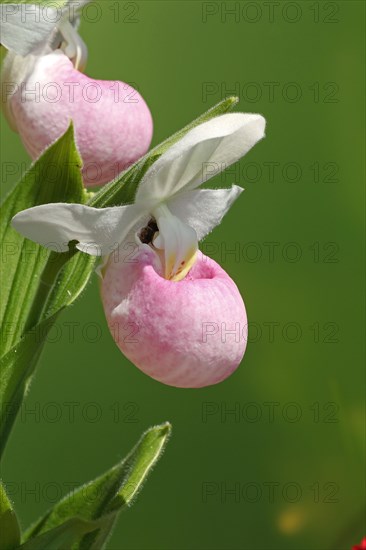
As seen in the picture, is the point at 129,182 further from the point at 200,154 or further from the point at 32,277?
the point at 32,277

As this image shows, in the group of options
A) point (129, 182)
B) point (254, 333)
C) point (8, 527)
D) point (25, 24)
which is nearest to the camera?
point (25, 24)

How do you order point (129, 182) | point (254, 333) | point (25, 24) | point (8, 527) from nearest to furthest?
1. point (25, 24)
2. point (129, 182)
3. point (8, 527)
4. point (254, 333)

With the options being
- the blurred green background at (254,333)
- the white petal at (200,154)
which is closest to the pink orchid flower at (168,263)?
the white petal at (200,154)

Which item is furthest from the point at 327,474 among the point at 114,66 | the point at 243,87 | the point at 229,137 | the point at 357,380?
the point at 229,137

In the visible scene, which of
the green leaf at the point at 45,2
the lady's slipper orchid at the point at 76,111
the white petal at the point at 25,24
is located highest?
the green leaf at the point at 45,2

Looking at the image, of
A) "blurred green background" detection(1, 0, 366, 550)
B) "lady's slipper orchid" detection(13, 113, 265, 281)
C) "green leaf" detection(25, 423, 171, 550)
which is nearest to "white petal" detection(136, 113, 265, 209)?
"lady's slipper orchid" detection(13, 113, 265, 281)

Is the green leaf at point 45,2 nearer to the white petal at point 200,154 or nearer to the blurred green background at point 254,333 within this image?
the white petal at point 200,154

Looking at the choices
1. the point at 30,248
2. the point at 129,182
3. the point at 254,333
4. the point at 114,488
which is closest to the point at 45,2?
the point at 129,182
